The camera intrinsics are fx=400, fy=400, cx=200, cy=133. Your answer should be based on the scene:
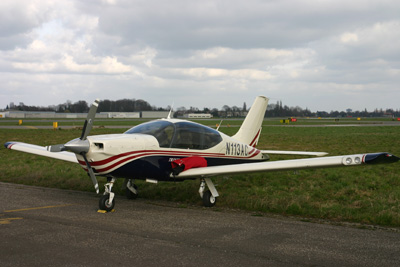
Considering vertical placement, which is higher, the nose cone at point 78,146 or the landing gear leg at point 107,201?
the nose cone at point 78,146

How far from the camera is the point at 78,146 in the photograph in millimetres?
8555

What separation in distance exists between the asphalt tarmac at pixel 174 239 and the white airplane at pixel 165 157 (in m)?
0.81

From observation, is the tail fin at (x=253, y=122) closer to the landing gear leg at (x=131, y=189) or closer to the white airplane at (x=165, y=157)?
the white airplane at (x=165, y=157)

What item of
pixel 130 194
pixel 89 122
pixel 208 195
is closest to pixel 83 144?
pixel 89 122

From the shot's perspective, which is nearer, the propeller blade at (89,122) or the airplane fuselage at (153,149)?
the propeller blade at (89,122)

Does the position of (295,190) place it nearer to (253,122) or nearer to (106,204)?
(253,122)

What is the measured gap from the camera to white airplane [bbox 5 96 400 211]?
342 inches

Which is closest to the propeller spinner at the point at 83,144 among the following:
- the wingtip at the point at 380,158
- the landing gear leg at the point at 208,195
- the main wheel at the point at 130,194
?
the main wheel at the point at 130,194

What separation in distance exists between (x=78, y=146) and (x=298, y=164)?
4769 mm

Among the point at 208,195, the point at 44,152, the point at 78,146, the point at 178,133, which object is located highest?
the point at 178,133

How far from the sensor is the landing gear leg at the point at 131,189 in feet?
35.6

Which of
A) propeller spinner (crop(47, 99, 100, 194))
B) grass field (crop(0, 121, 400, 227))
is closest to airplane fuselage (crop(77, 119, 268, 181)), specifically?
propeller spinner (crop(47, 99, 100, 194))

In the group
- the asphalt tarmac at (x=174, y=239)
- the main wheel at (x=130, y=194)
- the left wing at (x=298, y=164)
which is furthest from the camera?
the main wheel at (x=130, y=194)

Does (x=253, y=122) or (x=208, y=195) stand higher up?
(x=253, y=122)
